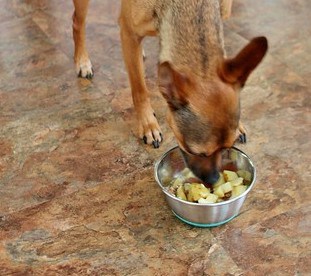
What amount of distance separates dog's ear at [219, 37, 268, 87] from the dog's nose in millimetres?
531

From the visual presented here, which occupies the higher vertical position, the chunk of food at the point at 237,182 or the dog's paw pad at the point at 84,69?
the chunk of food at the point at 237,182

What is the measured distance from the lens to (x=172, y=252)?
327 cm

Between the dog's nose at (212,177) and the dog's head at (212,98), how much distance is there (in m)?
0.20

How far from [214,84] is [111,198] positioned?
3.49 ft

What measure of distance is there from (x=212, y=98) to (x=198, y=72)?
0.17 metres

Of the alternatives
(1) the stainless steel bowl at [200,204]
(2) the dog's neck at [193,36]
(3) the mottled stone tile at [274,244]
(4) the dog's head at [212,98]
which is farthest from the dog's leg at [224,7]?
(3) the mottled stone tile at [274,244]

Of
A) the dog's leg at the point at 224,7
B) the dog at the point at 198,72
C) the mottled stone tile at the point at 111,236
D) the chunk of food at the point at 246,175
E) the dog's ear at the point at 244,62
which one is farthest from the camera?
the dog's leg at the point at 224,7

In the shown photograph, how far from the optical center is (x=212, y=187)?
3.35m

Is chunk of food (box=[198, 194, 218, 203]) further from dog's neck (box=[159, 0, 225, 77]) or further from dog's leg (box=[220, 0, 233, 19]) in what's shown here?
dog's leg (box=[220, 0, 233, 19])

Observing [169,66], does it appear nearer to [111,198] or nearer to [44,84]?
[111,198]

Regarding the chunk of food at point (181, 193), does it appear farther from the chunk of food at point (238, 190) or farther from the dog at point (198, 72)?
the chunk of food at point (238, 190)

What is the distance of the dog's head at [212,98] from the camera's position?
2918 millimetres

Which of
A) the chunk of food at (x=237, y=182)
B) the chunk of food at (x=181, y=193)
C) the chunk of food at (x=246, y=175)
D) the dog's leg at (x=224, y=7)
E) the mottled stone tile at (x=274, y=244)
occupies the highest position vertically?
the dog's leg at (x=224, y=7)

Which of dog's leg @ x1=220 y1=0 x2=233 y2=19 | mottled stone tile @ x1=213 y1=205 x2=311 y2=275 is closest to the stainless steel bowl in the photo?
mottled stone tile @ x1=213 y1=205 x2=311 y2=275
